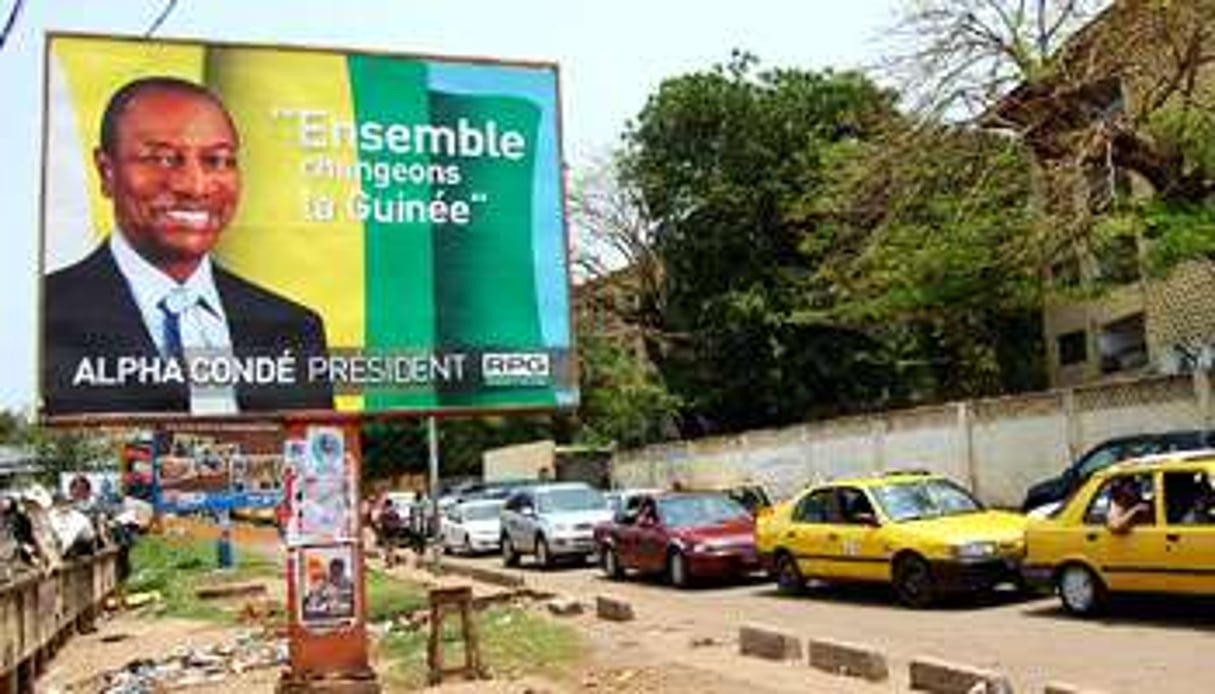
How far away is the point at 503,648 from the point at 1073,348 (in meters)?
28.3

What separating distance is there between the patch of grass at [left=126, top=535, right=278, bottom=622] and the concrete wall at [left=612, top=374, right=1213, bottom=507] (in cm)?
1196

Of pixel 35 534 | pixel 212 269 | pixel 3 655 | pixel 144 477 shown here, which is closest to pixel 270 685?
pixel 3 655

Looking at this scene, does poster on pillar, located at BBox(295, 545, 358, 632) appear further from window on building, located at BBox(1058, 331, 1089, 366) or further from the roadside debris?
window on building, located at BBox(1058, 331, 1089, 366)

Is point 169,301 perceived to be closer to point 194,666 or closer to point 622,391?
point 194,666

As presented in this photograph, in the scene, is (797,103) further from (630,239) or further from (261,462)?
(261,462)

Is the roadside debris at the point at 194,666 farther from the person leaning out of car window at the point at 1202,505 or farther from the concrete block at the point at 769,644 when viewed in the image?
the person leaning out of car window at the point at 1202,505

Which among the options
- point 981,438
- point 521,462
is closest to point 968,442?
point 981,438

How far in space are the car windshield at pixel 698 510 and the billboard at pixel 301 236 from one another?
10378mm

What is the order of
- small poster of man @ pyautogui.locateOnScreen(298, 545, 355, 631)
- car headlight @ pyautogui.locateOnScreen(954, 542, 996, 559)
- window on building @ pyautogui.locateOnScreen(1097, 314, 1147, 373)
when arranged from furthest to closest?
1. window on building @ pyautogui.locateOnScreen(1097, 314, 1147, 373)
2. car headlight @ pyautogui.locateOnScreen(954, 542, 996, 559)
3. small poster of man @ pyautogui.locateOnScreen(298, 545, 355, 631)

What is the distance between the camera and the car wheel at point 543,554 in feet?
100

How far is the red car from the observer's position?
23.4 metres

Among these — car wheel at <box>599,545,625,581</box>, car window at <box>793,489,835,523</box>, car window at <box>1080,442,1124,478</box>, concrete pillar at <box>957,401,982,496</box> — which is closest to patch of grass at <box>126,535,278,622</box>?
car wheel at <box>599,545,625,581</box>

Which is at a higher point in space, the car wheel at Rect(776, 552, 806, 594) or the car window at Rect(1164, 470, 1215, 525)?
the car window at Rect(1164, 470, 1215, 525)

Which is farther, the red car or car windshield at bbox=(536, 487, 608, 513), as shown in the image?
car windshield at bbox=(536, 487, 608, 513)
